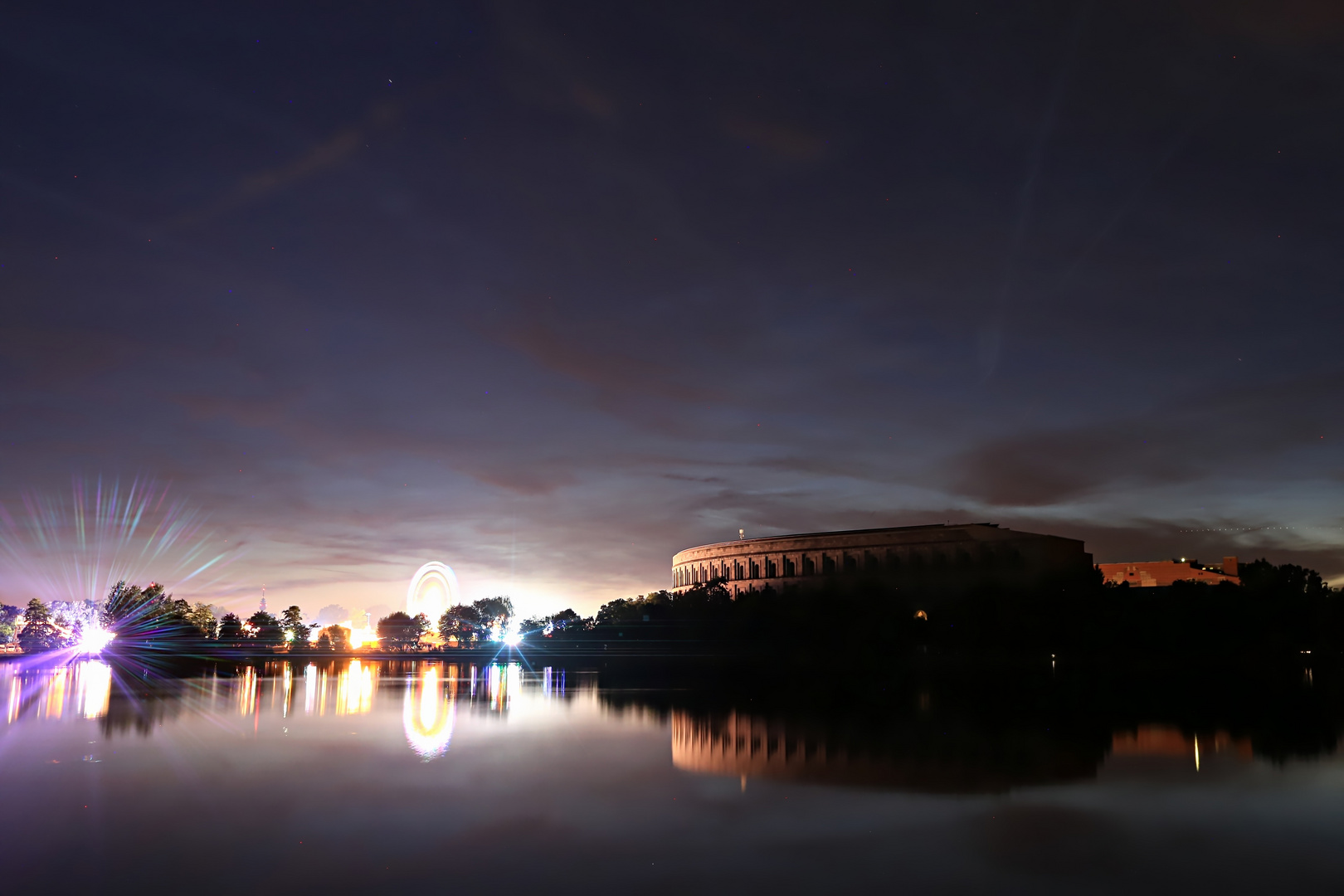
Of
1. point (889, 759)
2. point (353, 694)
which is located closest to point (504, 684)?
point (353, 694)

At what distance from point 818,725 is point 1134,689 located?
30129mm

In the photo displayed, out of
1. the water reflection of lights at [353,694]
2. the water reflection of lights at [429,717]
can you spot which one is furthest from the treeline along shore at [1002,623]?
the water reflection of lights at [429,717]

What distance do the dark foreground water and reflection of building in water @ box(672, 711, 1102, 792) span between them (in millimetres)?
128

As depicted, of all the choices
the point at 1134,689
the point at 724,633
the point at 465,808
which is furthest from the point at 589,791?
the point at 724,633

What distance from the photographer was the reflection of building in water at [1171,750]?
67.6 feet

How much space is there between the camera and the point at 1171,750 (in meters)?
23.1

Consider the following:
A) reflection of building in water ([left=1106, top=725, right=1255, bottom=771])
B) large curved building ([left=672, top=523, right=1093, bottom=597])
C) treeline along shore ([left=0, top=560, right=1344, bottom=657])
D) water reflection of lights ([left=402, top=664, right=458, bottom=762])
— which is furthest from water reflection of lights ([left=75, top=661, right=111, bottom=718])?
large curved building ([left=672, top=523, right=1093, bottom=597])

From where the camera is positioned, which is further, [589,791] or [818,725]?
[818,725]

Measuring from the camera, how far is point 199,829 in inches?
522

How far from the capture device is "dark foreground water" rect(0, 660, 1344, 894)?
11.3m

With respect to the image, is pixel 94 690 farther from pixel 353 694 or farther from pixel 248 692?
pixel 353 694

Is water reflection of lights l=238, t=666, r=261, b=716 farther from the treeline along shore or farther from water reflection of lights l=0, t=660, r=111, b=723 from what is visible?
the treeline along shore

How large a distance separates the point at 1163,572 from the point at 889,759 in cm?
18157

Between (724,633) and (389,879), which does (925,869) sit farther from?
(724,633)
